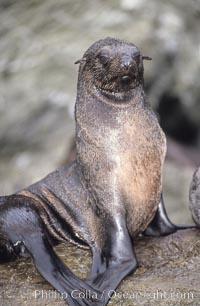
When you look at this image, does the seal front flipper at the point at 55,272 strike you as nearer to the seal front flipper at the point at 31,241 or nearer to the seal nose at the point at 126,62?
the seal front flipper at the point at 31,241

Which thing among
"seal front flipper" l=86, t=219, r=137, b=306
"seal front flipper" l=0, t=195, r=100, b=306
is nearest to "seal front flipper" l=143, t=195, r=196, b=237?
"seal front flipper" l=86, t=219, r=137, b=306

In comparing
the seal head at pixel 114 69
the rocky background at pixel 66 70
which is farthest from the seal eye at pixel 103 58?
the rocky background at pixel 66 70

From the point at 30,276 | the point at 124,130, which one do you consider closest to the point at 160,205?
the point at 124,130

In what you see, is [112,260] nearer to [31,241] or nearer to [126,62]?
[31,241]

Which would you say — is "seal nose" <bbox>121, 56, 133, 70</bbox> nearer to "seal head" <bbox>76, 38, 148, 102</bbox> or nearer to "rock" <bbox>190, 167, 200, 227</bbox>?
"seal head" <bbox>76, 38, 148, 102</bbox>

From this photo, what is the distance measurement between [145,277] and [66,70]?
8837 mm

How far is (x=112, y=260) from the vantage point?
785 centimetres

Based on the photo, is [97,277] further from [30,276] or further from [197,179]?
[197,179]

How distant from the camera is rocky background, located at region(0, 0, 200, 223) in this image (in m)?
15.8

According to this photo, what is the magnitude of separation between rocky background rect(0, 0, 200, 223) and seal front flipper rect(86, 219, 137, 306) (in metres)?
7.32

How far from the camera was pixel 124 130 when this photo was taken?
823cm

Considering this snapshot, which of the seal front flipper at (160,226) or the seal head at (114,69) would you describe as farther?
the seal front flipper at (160,226)

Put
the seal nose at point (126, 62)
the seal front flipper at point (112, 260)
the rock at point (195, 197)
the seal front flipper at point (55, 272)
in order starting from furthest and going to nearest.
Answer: the rock at point (195, 197) < the seal nose at point (126, 62) < the seal front flipper at point (112, 260) < the seal front flipper at point (55, 272)

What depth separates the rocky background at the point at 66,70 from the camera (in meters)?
15.8
